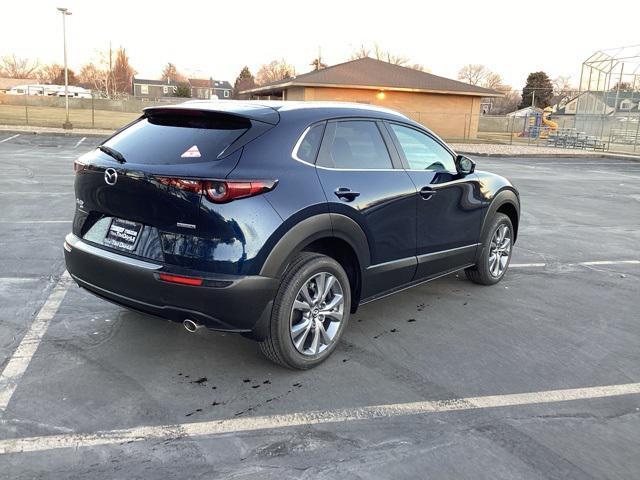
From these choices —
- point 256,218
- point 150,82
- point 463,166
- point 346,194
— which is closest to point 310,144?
point 346,194

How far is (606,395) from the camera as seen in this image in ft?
11.9

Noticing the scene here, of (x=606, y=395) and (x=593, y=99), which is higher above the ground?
(x=593, y=99)

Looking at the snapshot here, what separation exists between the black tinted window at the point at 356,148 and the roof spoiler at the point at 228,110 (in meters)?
0.45

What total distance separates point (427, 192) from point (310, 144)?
4.20ft

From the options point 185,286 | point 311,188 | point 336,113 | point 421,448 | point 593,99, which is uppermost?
point 593,99

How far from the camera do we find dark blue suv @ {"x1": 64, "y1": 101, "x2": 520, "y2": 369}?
10.6ft

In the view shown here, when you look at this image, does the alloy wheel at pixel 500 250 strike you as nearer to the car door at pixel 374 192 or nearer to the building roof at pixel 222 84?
the car door at pixel 374 192

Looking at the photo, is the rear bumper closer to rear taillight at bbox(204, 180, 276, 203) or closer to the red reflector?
the red reflector

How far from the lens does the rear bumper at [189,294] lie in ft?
10.6

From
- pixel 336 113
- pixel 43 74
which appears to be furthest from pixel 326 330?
pixel 43 74

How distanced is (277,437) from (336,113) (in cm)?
226

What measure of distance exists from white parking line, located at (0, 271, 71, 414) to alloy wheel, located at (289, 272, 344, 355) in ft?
5.62

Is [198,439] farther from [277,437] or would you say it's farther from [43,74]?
[43,74]

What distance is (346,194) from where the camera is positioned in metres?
3.82
